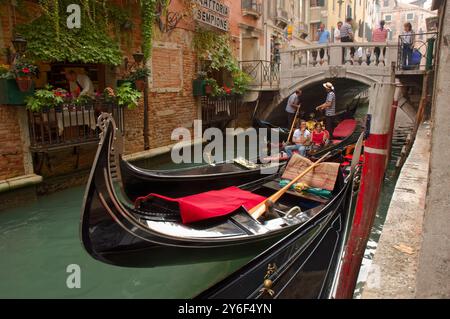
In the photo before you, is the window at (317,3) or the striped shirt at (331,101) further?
the window at (317,3)

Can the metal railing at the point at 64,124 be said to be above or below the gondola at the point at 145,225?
above

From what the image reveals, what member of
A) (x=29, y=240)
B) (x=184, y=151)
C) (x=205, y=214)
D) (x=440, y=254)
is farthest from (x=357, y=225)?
(x=184, y=151)

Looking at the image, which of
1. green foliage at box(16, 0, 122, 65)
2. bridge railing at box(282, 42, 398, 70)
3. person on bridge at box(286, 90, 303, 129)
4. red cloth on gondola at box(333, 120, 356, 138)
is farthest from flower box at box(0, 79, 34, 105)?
bridge railing at box(282, 42, 398, 70)

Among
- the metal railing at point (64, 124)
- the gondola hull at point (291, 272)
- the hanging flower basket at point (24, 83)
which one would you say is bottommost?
the gondola hull at point (291, 272)

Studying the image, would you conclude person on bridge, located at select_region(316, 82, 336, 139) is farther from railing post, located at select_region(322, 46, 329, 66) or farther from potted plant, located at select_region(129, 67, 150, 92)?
potted plant, located at select_region(129, 67, 150, 92)

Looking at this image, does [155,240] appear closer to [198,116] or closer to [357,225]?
[357,225]

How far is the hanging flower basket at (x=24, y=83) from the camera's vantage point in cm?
329

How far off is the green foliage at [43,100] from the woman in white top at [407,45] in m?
4.80

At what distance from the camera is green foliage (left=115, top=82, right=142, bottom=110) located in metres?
4.26

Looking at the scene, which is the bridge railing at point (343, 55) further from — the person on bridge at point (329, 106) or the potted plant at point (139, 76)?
the potted plant at point (139, 76)

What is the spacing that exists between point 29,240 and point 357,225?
2.48 metres

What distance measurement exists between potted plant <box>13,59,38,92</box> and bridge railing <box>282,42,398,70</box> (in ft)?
15.5

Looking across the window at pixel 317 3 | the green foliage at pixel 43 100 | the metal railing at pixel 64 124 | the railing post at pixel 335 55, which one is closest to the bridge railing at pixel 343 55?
the railing post at pixel 335 55

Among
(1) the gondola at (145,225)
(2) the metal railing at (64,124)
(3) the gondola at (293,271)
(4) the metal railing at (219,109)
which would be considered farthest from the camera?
(4) the metal railing at (219,109)
